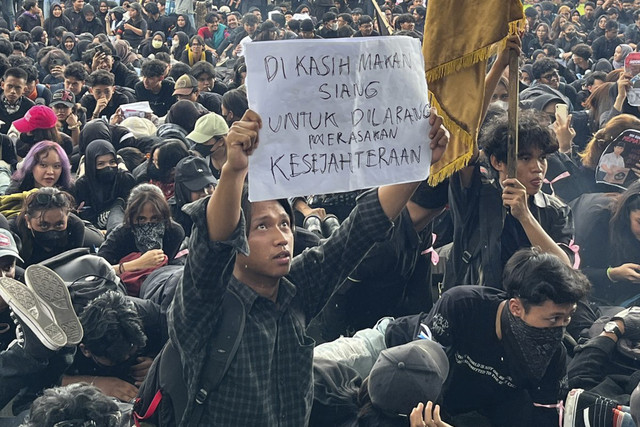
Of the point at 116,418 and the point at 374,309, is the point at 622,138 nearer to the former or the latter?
the point at 374,309

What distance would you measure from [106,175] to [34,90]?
12.7 ft

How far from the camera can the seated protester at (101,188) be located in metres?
6.59

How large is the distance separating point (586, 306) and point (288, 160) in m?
2.38

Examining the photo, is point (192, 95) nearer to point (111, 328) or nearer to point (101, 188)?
point (101, 188)

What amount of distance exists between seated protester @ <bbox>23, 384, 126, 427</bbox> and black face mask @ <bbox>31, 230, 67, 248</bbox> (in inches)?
86.9

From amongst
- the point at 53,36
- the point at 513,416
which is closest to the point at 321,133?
the point at 513,416

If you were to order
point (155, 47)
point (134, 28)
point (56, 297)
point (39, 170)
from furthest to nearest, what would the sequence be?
point (134, 28) < point (155, 47) < point (39, 170) < point (56, 297)

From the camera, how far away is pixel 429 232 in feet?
15.5

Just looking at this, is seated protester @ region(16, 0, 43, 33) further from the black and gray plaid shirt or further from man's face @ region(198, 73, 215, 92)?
the black and gray plaid shirt

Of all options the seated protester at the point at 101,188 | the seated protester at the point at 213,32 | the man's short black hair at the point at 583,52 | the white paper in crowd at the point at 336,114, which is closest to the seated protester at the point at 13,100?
the seated protester at the point at 101,188

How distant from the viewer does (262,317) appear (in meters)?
2.92

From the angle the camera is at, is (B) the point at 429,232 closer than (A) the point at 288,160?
No

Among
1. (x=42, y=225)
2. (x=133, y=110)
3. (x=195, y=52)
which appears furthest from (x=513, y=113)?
(x=195, y=52)

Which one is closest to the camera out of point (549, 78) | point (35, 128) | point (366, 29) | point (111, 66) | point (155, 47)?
point (35, 128)
